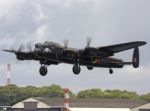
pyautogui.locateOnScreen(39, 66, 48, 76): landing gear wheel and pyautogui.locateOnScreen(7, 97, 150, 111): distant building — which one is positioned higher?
pyautogui.locateOnScreen(7, 97, 150, 111): distant building

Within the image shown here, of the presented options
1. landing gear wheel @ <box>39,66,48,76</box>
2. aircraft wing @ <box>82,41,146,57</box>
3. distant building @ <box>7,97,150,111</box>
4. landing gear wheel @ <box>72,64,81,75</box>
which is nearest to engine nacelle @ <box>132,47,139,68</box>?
aircraft wing @ <box>82,41,146,57</box>

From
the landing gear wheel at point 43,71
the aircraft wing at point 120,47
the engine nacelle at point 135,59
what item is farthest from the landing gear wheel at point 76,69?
the engine nacelle at point 135,59

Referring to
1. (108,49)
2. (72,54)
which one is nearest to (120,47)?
(108,49)

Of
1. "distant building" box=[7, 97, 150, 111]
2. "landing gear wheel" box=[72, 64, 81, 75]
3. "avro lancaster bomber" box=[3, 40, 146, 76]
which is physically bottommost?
"landing gear wheel" box=[72, 64, 81, 75]

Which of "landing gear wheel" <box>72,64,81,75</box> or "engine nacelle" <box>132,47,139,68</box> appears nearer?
"landing gear wheel" <box>72,64,81,75</box>

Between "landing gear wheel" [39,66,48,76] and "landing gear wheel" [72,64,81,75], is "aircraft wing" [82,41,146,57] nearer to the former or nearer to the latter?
"landing gear wheel" [72,64,81,75]

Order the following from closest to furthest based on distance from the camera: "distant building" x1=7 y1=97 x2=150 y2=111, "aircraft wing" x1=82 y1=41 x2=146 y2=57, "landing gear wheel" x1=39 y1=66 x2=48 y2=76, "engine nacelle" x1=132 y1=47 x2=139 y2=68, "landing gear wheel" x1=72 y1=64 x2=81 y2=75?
"landing gear wheel" x1=72 y1=64 x2=81 y2=75
"aircraft wing" x1=82 y1=41 x2=146 y2=57
"landing gear wheel" x1=39 y1=66 x2=48 y2=76
"engine nacelle" x1=132 y1=47 x2=139 y2=68
"distant building" x1=7 y1=97 x2=150 y2=111

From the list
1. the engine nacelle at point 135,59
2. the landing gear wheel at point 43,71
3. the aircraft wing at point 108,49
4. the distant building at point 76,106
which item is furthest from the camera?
the distant building at point 76,106

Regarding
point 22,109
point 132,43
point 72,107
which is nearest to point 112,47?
point 132,43

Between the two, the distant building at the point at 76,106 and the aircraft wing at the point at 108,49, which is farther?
the distant building at the point at 76,106

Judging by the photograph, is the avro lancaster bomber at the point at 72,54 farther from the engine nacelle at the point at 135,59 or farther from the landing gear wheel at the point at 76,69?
the engine nacelle at the point at 135,59

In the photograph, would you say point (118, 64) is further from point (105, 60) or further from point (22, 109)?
point (22, 109)

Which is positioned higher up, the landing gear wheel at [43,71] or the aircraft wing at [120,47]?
the aircraft wing at [120,47]

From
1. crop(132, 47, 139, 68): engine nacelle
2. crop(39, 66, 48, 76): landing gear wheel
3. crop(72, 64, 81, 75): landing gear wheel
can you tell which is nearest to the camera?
crop(72, 64, 81, 75): landing gear wheel
